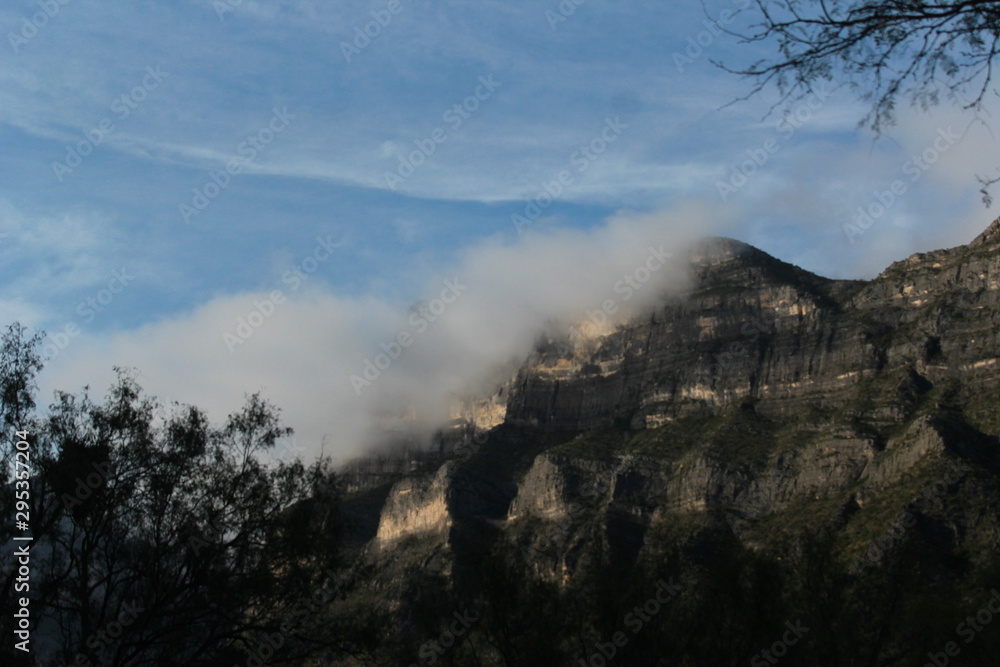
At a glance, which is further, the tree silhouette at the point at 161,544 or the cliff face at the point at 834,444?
the cliff face at the point at 834,444

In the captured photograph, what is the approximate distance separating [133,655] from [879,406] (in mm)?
152020

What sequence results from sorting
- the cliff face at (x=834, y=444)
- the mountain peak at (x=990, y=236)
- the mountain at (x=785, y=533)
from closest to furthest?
Result: the mountain at (x=785, y=533)
the cliff face at (x=834, y=444)
the mountain peak at (x=990, y=236)

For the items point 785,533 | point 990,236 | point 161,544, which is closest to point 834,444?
point 785,533

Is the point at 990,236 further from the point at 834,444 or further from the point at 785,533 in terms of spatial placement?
the point at 785,533

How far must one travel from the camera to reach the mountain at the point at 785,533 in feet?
192

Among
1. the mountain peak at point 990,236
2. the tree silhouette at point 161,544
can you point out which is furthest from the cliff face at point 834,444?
the tree silhouette at point 161,544

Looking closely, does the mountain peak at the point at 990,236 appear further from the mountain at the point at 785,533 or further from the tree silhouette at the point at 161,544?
the tree silhouette at the point at 161,544

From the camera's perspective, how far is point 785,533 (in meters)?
144

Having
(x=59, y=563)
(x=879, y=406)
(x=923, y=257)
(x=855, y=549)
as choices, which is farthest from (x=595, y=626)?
(x=923, y=257)

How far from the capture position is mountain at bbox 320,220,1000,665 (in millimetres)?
58469

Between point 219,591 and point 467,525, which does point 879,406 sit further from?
point 219,591

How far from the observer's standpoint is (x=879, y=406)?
563ft

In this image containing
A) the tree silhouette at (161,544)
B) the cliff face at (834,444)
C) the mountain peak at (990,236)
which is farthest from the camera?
the mountain peak at (990,236)

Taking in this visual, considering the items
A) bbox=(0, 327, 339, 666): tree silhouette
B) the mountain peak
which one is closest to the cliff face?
the mountain peak
